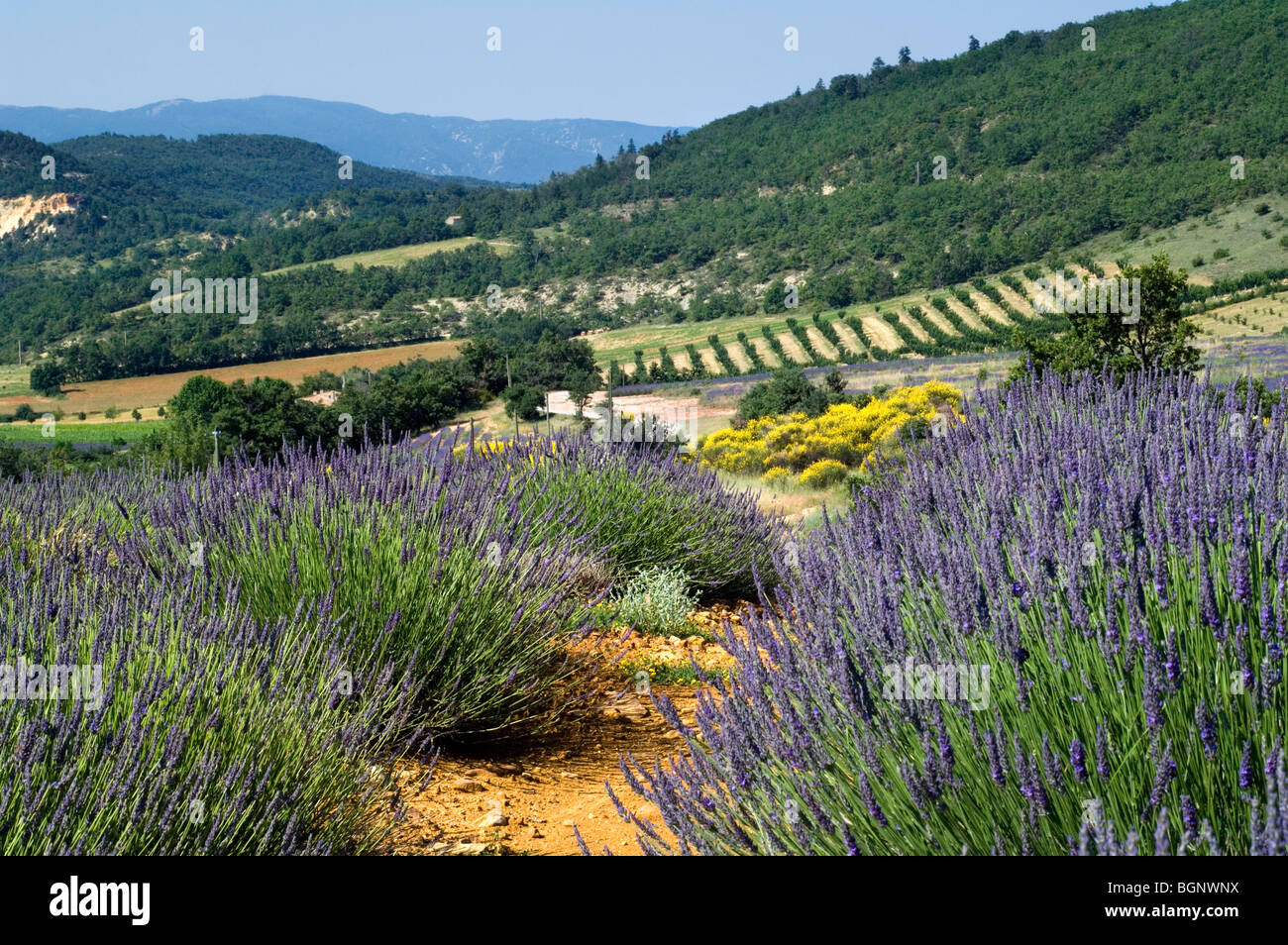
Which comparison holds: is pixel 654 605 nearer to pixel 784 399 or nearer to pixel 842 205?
pixel 784 399

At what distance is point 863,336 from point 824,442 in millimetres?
51037

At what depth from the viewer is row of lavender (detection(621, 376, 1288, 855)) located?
1608 millimetres

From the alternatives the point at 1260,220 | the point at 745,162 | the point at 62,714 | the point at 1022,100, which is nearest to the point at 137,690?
the point at 62,714

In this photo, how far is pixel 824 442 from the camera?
15.9 m

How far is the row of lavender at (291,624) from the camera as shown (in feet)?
6.90

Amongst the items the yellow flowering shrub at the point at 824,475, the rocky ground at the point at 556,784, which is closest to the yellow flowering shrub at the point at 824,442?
the yellow flowering shrub at the point at 824,475

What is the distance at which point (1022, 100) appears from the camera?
347ft

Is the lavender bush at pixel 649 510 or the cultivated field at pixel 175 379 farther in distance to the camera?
the cultivated field at pixel 175 379

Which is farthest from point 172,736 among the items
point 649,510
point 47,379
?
→ point 47,379

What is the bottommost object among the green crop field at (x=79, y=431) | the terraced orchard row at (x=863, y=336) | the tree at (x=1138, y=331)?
the green crop field at (x=79, y=431)

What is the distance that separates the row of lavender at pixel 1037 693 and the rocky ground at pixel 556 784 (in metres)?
0.34

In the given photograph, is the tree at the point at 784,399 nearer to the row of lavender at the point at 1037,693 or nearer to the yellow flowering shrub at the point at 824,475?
the yellow flowering shrub at the point at 824,475
